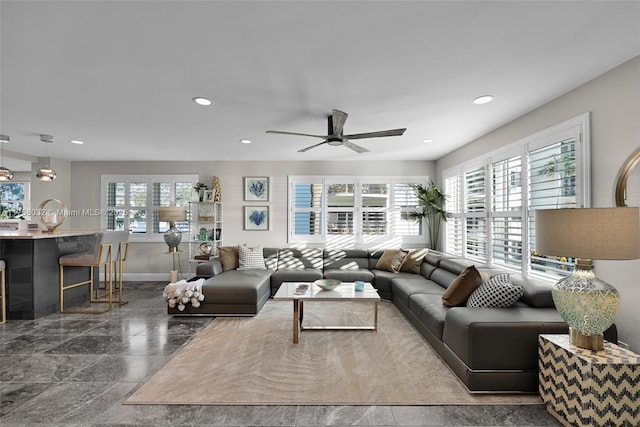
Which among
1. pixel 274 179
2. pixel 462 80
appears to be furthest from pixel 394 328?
pixel 274 179

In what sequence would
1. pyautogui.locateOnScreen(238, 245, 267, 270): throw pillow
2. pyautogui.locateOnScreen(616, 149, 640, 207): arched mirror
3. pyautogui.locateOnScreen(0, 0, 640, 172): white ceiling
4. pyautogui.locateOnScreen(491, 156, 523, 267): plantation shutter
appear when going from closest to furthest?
pyautogui.locateOnScreen(0, 0, 640, 172): white ceiling, pyautogui.locateOnScreen(616, 149, 640, 207): arched mirror, pyautogui.locateOnScreen(491, 156, 523, 267): plantation shutter, pyautogui.locateOnScreen(238, 245, 267, 270): throw pillow

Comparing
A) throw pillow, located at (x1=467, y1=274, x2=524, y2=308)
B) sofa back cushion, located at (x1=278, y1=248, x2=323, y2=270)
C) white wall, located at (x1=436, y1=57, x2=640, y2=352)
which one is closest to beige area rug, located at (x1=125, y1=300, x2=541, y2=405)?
throw pillow, located at (x1=467, y1=274, x2=524, y2=308)

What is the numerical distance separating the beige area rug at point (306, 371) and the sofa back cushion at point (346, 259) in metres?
1.85

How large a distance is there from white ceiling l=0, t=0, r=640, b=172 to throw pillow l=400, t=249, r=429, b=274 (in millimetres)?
2231

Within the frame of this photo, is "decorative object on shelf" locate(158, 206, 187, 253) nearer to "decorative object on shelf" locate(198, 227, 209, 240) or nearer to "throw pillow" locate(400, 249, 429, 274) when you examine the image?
"decorative object on shelf" locate(198, 227, 209, 240)

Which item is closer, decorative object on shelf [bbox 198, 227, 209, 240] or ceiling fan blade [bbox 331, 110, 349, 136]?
ceiling fan blade [bbox 331, 110, 349, 136]

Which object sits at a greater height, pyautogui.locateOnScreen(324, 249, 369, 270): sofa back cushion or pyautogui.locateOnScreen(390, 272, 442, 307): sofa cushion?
pyautogui.locateOnScreen(324, 249, 369, 270): sofa back cushion

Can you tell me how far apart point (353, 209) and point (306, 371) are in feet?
12.4

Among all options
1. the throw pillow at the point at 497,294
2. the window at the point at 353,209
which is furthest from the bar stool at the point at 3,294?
the throw pillow at the point at 497,294

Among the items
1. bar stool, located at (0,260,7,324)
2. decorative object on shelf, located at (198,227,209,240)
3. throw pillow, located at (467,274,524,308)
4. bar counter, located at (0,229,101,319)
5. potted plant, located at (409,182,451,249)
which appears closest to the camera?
throw pillow, located at (467,274,524,308)

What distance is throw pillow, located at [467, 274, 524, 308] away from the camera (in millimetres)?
2646

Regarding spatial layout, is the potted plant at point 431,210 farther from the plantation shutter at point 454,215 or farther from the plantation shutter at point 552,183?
the plantation shutter at point 552,183

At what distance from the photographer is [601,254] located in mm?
1752

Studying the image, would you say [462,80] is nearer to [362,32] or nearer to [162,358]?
[362,32]
